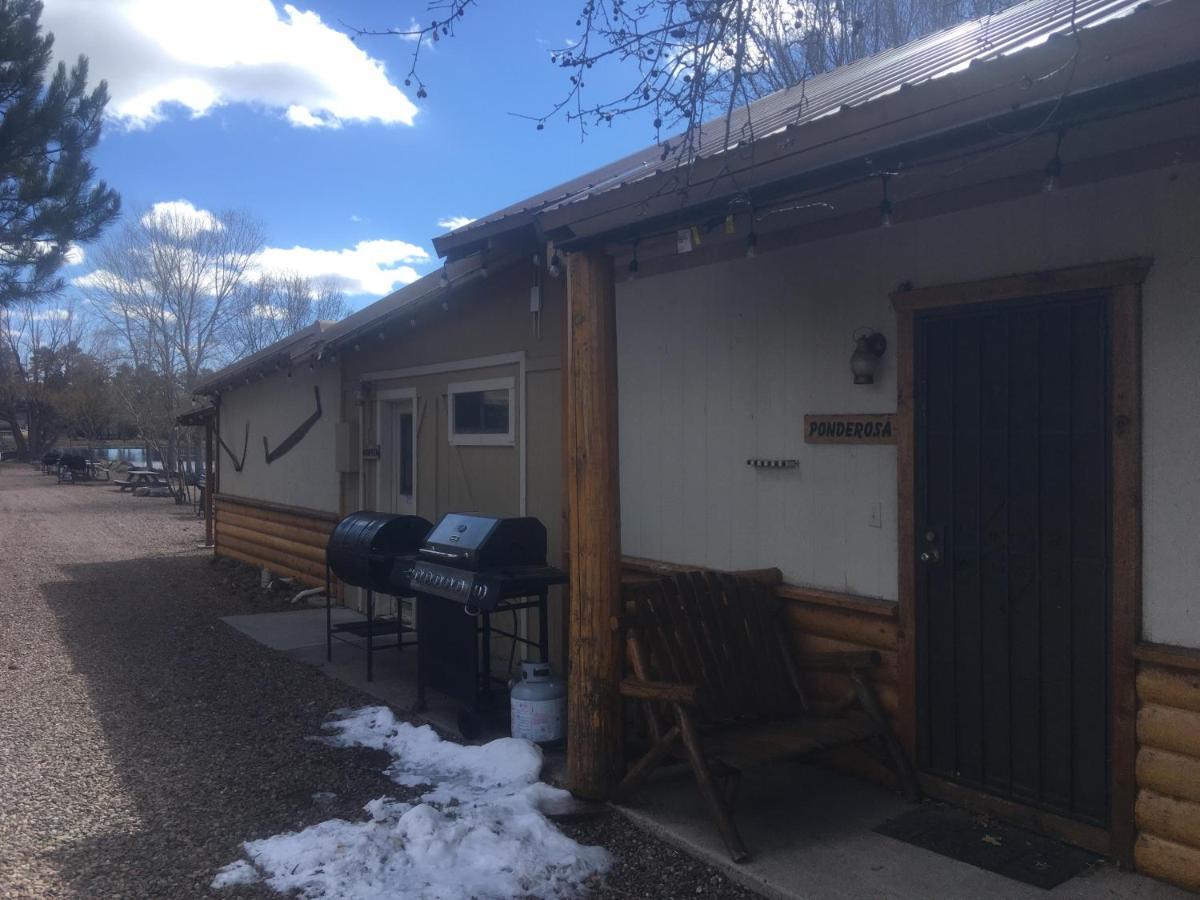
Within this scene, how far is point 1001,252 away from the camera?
4.02 m

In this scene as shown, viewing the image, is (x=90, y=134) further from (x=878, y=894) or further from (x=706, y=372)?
(x=878, y=894)

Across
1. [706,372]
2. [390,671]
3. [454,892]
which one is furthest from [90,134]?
[454,892]

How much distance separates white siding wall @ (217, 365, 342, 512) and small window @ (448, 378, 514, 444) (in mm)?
2615

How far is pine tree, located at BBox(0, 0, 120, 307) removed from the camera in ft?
32.1

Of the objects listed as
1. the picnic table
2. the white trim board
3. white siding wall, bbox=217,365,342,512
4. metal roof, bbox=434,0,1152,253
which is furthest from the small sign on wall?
the picnic table

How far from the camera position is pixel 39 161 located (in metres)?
10.2

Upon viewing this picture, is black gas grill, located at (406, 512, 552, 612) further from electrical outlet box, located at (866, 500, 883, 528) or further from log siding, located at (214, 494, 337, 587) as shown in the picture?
log siding, located at (214, 494, 337, 587)

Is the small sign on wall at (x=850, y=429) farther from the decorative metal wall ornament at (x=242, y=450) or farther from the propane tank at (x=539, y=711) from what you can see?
the decorative metal wall ornament at (x=242, y=450)

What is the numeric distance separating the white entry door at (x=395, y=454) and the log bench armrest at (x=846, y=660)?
510 cm

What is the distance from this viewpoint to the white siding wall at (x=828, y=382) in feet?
11.4

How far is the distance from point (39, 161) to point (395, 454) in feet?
16.7

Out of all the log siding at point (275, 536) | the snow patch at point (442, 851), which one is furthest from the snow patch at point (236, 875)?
the log siding at point (275, 536)

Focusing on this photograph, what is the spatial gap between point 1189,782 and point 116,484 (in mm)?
37421

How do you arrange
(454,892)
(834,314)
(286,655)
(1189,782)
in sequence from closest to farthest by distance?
(1189,782) → (454,892) → (834,314) → (286,655)
